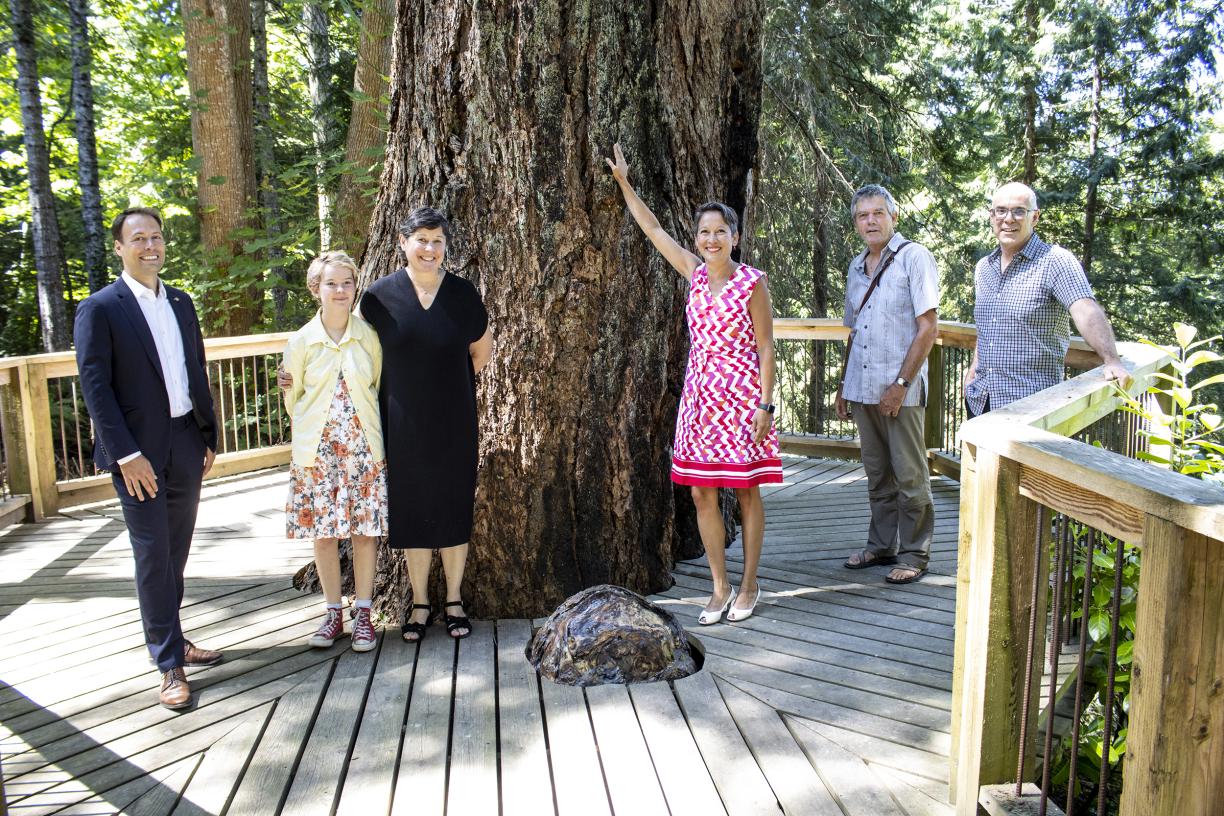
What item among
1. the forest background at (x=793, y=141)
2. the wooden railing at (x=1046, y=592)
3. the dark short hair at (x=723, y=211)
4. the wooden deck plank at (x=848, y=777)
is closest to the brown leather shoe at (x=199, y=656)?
the wooden deck plank at (x=848, y=777)

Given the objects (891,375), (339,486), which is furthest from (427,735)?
(891,375)

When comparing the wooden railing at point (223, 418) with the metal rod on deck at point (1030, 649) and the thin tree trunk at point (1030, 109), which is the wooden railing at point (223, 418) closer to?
the metal rod on deck at point (1030, 649)

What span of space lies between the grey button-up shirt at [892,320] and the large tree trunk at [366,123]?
579 cm

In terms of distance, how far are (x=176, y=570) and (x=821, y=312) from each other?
41.0 feet

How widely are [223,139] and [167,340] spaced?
706 centimetres

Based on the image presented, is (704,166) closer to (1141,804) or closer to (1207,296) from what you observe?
(1141,804)

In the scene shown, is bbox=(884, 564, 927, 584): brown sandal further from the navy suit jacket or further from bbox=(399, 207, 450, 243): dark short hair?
the navy suit jacket

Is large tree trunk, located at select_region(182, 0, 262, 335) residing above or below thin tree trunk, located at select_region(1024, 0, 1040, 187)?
below

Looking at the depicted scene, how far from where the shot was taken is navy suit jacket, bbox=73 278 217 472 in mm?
3072

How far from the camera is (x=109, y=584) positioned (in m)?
4.60

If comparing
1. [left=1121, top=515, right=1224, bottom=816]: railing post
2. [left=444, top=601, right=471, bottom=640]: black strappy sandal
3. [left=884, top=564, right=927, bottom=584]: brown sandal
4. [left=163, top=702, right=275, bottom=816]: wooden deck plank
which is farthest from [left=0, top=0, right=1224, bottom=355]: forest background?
[left=1121, top=515, right=1224, bottom=816]: railing post

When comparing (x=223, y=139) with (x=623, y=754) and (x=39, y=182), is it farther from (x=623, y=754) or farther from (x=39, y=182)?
(x=623, y=754)

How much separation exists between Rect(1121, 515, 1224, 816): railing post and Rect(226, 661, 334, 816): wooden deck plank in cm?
210

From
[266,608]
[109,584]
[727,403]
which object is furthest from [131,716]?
[727,403]
